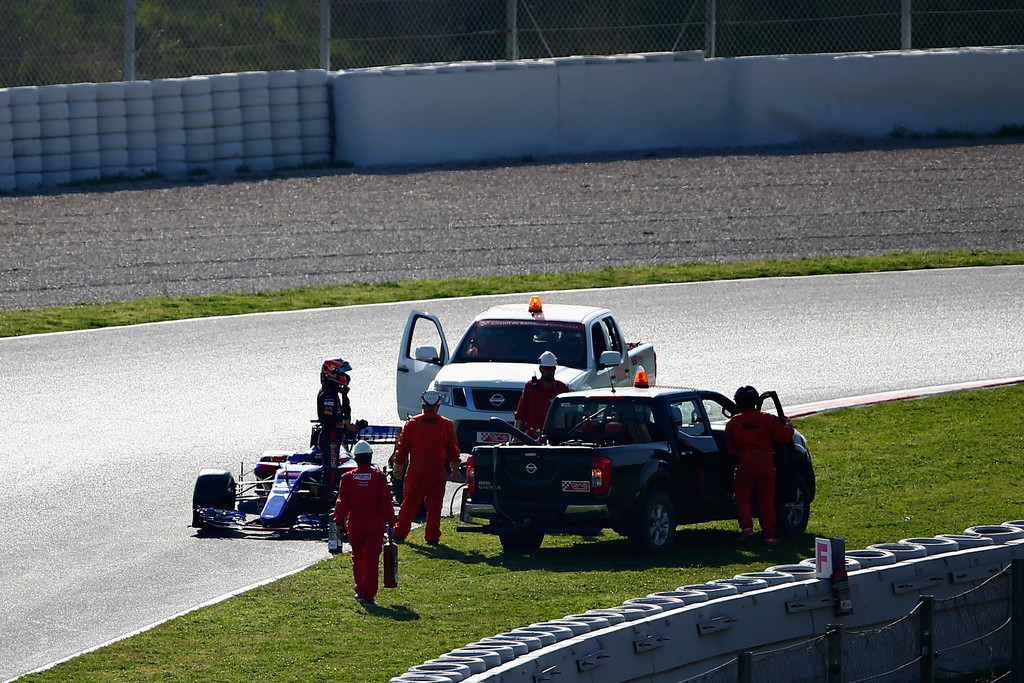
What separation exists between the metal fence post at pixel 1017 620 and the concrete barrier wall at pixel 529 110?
23.1 m

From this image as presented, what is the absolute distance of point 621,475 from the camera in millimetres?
13016

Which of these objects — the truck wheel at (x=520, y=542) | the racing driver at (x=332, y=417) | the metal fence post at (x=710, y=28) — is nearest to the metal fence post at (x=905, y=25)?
the metal fence post at (x=710, y=28)

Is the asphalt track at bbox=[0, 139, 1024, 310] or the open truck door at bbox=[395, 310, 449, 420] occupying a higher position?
the asphalt track at bbox=[0, 139, 1024, 310]

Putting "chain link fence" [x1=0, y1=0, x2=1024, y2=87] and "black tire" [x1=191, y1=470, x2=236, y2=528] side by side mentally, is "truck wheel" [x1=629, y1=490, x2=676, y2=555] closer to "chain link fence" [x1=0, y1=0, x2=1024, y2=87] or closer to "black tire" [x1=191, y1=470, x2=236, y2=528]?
"black tire" [x1=191, y1=470, x2=236, y2=528]

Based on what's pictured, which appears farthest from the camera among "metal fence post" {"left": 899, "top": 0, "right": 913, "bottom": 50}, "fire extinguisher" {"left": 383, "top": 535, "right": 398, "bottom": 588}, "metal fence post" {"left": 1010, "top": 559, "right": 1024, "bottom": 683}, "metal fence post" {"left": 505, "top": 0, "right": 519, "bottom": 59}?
"metal fence post" {"left": 899, "top": 0, "right": 913, "bottom": 50}

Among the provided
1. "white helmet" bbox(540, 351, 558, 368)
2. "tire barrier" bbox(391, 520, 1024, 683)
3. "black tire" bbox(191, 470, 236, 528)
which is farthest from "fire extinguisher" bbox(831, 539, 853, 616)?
"black tire" bbox(191, 470, 236, 528)

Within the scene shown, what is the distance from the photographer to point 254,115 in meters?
30.8

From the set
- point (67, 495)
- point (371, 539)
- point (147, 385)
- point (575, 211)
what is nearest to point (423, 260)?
point (575, 211)

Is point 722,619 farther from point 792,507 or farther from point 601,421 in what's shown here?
point 792,507

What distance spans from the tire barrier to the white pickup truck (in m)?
6.30

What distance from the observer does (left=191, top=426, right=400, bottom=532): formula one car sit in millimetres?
14469

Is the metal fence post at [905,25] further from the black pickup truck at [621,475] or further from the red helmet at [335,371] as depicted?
the red helmet at [335,371]

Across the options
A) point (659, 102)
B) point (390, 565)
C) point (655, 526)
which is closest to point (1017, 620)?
point (655, 526)

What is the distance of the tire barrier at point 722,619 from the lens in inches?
338
